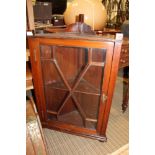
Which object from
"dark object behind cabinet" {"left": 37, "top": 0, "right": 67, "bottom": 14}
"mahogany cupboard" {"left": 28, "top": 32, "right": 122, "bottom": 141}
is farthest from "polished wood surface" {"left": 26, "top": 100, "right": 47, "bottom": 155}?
"dark object behind cabinet" {"left": 37, "top": 0, "right": 67, "bottom": 14}

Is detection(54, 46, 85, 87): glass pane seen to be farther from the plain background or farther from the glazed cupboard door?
the plain background

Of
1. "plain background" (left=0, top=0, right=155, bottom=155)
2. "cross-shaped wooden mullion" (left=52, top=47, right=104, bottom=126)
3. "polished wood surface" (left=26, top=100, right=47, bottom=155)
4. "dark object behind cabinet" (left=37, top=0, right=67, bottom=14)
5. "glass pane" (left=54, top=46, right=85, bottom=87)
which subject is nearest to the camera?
"plain background" (left=0, top=0, right=155, bottom=155)

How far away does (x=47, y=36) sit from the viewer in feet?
3.00

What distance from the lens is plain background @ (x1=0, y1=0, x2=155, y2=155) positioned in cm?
40

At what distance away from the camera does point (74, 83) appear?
3.51 feet

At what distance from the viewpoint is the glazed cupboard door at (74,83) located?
978 mm

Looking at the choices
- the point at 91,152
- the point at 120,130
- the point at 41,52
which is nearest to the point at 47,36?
the point at 41,52

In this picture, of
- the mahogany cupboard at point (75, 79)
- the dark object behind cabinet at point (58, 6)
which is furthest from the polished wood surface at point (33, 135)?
the dark object behind cabinet at point (58, 6)
